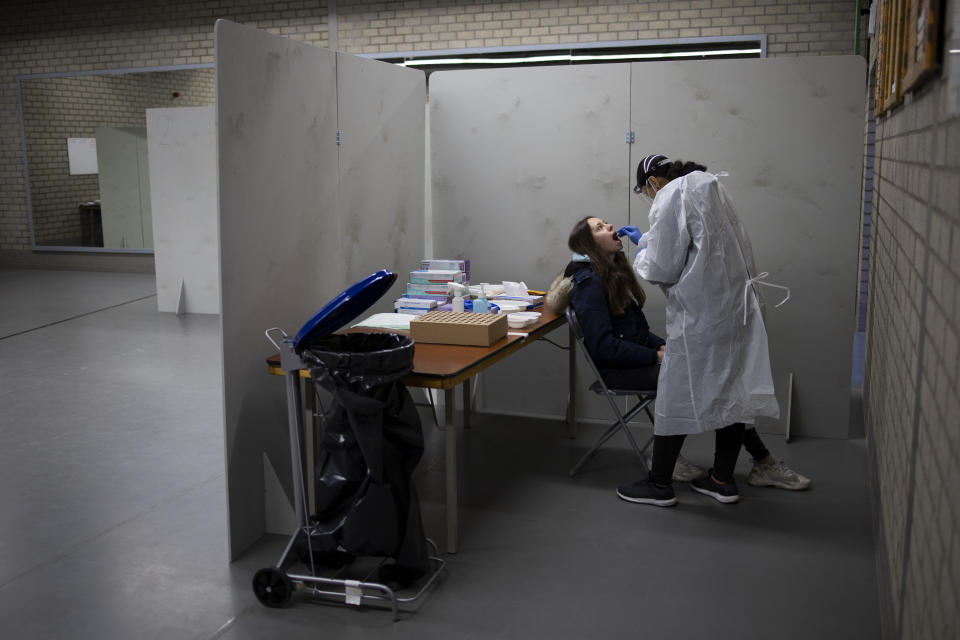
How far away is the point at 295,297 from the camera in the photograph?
3562 millimetres

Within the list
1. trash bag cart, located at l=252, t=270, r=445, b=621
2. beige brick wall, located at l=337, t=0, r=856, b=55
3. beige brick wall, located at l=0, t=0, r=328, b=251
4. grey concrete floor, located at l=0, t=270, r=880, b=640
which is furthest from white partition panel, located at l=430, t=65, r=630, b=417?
beige brick wall, located at l=0, t=0, r=328, b=251

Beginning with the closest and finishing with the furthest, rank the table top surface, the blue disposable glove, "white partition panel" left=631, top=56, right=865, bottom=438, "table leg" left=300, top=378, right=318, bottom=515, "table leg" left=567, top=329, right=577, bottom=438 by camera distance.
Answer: the table top surface → "table leg" left=300, top=378, right=318, bottom=515 → the blue disposable glove → "white partition panel" left=631, top=56, right=865, bottom=438 → "table leg" left=567, top=329, right=577, bottom=438

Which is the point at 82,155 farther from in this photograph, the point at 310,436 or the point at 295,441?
the point at 295,441

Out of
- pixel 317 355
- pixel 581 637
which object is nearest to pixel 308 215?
pixel 317 355

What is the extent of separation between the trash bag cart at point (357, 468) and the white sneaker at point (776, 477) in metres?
1.65

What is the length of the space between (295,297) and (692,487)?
1.88m

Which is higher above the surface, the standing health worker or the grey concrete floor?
the standing health worker

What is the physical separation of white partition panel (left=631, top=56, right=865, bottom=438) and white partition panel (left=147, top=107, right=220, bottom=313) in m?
4.63

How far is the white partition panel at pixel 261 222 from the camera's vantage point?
3062 mm

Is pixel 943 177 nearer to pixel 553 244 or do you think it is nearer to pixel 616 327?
pixel 616 327

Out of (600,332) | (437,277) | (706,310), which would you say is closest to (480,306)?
(437,277)

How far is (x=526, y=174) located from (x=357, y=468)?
96.1 inches

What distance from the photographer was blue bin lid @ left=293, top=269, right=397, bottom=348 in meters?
2.67

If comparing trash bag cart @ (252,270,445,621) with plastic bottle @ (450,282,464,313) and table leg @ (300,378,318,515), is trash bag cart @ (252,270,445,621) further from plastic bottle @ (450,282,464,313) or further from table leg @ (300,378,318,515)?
plastic bottle @ (450,282,464,313)
